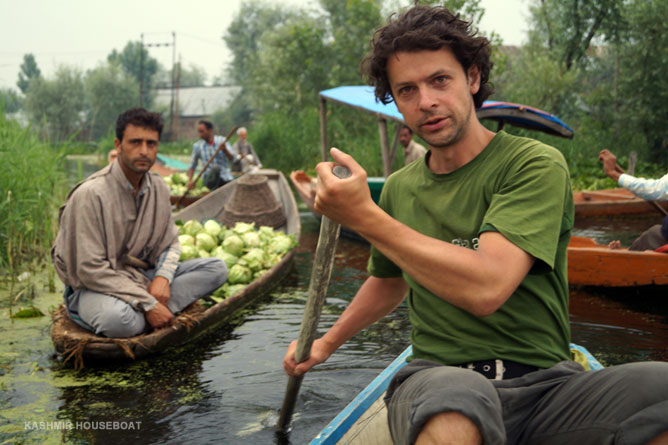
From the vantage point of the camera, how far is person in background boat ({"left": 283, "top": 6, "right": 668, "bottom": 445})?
1.36m

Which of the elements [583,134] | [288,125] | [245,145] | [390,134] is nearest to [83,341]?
[245,145]

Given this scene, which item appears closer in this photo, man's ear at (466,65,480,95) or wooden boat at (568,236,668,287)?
man's ear at (466,65,480,95)

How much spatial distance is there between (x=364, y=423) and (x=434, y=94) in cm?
123

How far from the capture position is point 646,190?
15.8 feet

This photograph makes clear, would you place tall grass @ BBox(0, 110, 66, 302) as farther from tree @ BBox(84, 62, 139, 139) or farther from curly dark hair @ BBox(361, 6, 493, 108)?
tree @ BBox(84, 62, 139, 139)

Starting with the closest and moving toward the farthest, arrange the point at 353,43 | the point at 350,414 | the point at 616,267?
1. the point at 350,414
2. the point at 616,267
3. the point at 353,43

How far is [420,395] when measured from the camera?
57.3 inches

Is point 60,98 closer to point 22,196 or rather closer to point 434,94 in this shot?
point 22,196

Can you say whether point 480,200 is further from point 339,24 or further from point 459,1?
point 339,24

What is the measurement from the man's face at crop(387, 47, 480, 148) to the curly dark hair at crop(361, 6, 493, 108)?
0.08ft

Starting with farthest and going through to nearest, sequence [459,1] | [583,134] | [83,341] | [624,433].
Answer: [583,134] < [459,1] < [83,341] < [624,433]

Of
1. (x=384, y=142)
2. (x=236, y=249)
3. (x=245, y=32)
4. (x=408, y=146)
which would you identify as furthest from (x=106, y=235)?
(x=245, y=32)

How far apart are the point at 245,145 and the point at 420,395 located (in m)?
11.1

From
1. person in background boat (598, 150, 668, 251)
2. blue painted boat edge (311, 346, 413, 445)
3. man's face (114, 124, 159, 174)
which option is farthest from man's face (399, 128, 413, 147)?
blue painted boat edge (311, 346, 413, 445)
